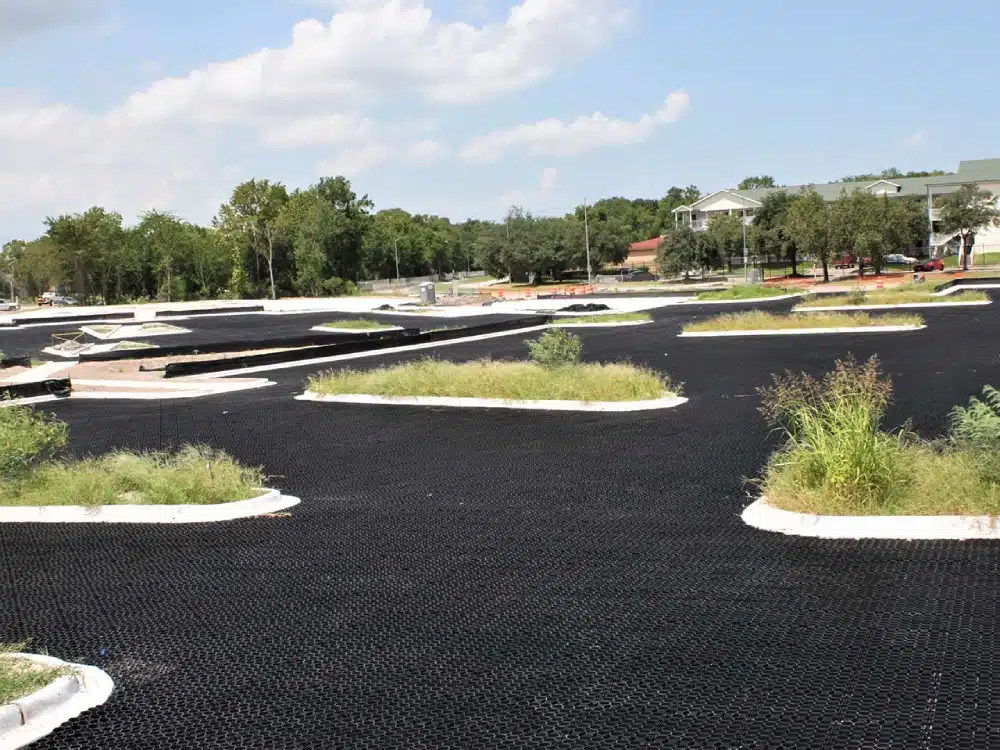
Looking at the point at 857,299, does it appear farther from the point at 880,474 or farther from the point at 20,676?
the point at 20,676

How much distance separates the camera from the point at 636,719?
445 centimetres

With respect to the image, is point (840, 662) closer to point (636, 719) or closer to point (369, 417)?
point (636, 719)

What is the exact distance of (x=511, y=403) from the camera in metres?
15.4

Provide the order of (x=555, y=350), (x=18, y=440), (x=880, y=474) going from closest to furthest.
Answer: (x=880, y=474), (x=18, y=440), (x=555, y=350)

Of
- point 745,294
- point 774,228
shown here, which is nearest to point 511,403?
point 745,294

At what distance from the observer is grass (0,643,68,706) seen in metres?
4.72

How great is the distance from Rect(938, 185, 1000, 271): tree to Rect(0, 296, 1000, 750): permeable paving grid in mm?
65684

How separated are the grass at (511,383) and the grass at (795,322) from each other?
38.2ft

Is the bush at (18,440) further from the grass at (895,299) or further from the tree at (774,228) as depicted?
the tree at (774,228)

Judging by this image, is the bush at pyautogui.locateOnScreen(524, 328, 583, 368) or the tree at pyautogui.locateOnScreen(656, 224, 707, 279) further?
the tree at pyautogui.locateOnScreen(656, 224, 707, 279)

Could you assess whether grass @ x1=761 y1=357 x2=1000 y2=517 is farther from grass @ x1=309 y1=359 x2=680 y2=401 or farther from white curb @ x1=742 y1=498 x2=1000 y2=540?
grass @ x1=309 y1=359 x2=680 y2=401

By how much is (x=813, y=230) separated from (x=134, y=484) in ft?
186

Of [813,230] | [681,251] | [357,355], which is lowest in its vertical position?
[357,355]

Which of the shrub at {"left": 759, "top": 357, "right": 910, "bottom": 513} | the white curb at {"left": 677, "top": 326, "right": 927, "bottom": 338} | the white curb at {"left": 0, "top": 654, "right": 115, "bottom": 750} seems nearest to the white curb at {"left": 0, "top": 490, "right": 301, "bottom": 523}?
the white curb at {"left": 0, "top": 654, "right": 115, "bottom": 750}
